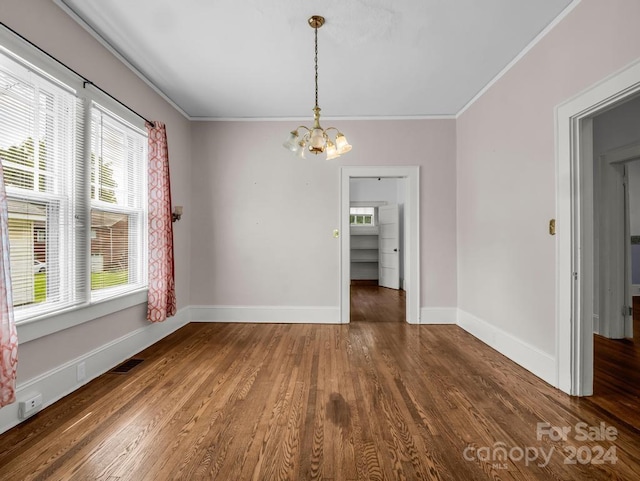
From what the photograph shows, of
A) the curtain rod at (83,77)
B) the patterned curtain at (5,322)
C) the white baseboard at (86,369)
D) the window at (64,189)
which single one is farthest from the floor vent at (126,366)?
the curtain rod at (83,77)

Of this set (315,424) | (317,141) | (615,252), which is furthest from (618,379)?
(317,141)

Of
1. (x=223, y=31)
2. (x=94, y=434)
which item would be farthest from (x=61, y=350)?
(x=223, y=31)

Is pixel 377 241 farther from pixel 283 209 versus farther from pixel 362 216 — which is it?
pixel 283 209

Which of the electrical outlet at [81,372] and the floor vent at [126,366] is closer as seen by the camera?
the electrical outlet at [81,372]

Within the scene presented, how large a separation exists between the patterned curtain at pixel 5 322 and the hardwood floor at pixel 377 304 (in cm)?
350

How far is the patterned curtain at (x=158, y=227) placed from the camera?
3.25 metres

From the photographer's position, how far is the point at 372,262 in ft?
27.3

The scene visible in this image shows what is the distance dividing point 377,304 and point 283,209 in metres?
2.46

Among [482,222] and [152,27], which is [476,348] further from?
[152,27]

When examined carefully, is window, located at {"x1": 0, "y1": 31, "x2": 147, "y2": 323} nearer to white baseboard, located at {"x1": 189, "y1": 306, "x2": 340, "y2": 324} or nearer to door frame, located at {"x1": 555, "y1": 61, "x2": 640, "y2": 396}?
white baseboard, located at {"x1": 189, "y1": 306, "x2": 340, "y2": 324}

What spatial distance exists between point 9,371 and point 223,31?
271 cm

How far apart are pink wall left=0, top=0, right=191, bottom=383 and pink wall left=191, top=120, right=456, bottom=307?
687mm

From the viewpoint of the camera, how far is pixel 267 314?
431 centimetres

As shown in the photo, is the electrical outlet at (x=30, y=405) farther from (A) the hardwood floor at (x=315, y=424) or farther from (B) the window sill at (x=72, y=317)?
(B) the window sill at (x=72, y=317)
